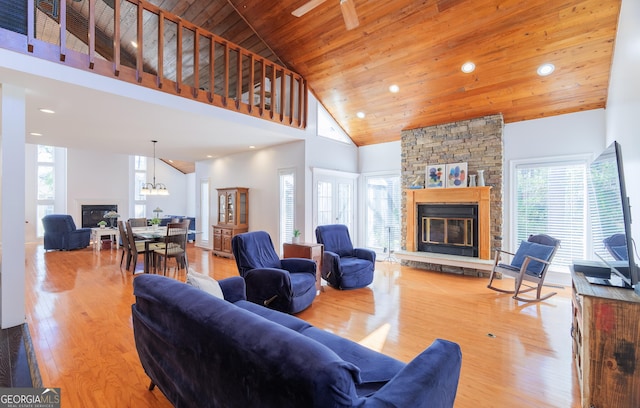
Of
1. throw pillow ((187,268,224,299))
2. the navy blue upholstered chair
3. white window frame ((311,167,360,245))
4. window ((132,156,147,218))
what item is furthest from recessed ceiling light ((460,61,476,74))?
window ((132,156,147,218))

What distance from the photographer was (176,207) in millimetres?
12062

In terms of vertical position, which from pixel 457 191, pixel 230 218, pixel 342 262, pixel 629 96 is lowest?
pixel 342 262

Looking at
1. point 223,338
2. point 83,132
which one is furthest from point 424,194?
point 83,132

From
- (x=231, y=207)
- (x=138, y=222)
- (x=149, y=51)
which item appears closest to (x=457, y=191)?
(x=231, y=207)

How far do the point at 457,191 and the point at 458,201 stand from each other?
0.19 metres

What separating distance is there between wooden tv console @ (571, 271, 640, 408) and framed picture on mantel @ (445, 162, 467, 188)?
370 cm

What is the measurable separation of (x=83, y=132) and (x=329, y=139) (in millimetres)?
4606

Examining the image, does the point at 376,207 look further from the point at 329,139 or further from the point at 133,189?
the point at 133,189

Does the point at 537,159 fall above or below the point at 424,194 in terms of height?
above

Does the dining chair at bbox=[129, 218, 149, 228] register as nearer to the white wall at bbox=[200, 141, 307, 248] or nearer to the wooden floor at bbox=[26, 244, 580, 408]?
the white wall at bbox=[200, 141, 307, 248]

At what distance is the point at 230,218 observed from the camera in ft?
23.2

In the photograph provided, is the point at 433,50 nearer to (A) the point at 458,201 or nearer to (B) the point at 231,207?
(A) the point at 458,201

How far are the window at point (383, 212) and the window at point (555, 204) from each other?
2.27 meters

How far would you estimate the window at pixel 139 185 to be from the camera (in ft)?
35.9
